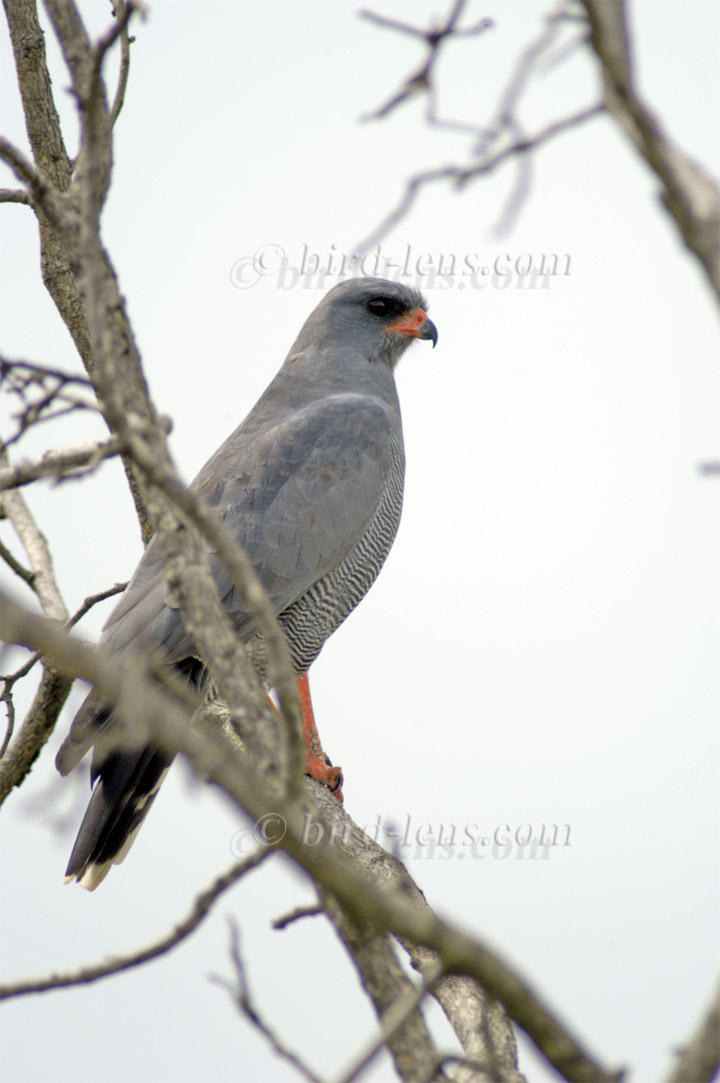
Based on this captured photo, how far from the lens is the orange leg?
540 centimetres

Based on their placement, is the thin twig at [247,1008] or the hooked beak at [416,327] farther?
the hooked beak at [416,327]

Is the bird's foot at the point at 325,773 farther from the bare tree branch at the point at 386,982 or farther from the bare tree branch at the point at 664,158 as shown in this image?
the bare tree branch at the point at 664,158

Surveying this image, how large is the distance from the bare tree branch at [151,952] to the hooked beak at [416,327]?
4642mm

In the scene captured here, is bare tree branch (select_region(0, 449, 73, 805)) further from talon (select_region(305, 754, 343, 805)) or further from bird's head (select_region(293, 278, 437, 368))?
bird's head (select_region(293, 278, 437, 368))

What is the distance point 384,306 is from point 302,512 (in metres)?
1.58

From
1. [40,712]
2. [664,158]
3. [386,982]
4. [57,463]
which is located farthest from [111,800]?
[664,158]

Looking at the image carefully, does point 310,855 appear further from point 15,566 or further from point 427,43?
point 15,566

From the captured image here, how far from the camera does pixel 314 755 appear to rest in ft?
18.0

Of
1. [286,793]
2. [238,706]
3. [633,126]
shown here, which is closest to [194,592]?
[238,706]

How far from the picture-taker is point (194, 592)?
2256 mm

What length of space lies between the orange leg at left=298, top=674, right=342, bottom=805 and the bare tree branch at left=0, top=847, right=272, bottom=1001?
3.40m

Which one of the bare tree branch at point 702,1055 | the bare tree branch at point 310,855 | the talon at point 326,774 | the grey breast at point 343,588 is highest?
the grey breast at point 343,588

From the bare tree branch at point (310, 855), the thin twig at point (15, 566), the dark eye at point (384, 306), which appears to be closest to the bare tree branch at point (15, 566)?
the thin twig at point (15, 566)

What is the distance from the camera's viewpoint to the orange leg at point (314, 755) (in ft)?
17.7
